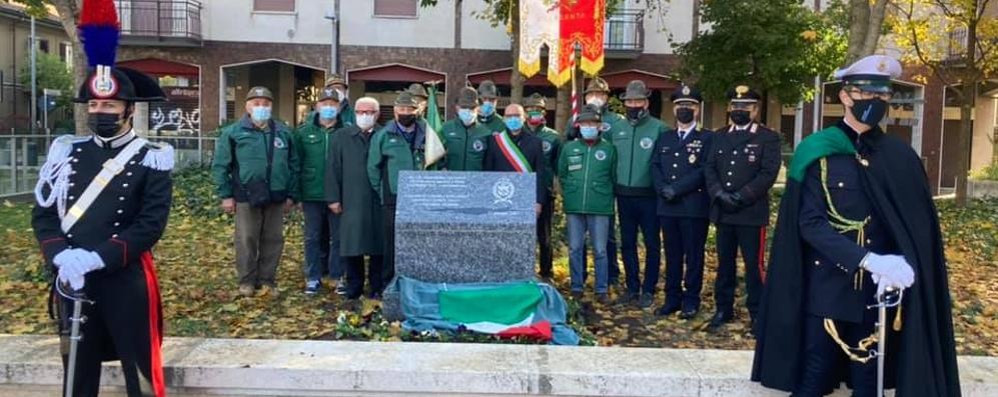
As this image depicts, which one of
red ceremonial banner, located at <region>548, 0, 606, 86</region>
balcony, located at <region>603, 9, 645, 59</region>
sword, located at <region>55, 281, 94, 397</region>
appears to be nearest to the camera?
sword, located at <region>55, 281, 94, 397</region>

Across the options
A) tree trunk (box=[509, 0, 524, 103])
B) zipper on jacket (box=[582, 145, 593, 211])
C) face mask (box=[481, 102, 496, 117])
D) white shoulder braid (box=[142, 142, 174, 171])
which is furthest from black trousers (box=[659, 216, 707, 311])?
tree trunk (box=[509, 0, 524, 103])

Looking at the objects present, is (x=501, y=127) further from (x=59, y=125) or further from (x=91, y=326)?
(x=59, y=125)

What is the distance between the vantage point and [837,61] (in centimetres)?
2169

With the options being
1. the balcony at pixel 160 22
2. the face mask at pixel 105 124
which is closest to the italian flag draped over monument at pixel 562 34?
the face mask at pixel 105 124

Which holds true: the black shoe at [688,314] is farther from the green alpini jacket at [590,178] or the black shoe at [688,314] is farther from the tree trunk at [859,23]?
the tree trunk at [859,23]

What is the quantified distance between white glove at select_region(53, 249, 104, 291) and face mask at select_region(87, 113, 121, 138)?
64cm

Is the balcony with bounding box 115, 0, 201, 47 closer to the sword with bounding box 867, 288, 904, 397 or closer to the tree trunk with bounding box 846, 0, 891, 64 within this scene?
the tree trunk with bounding box 846, 0, 891, 64

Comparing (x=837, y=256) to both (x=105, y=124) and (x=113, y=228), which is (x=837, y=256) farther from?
(x=105, y=124)

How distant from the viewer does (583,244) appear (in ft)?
27.0

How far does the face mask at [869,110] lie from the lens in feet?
14.9

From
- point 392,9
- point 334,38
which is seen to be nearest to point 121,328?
point 334,38

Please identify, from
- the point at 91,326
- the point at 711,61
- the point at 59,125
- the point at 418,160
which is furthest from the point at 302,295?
the point at 59,125

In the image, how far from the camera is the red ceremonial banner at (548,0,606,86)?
393 inches

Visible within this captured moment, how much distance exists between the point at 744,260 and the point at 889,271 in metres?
2.80
